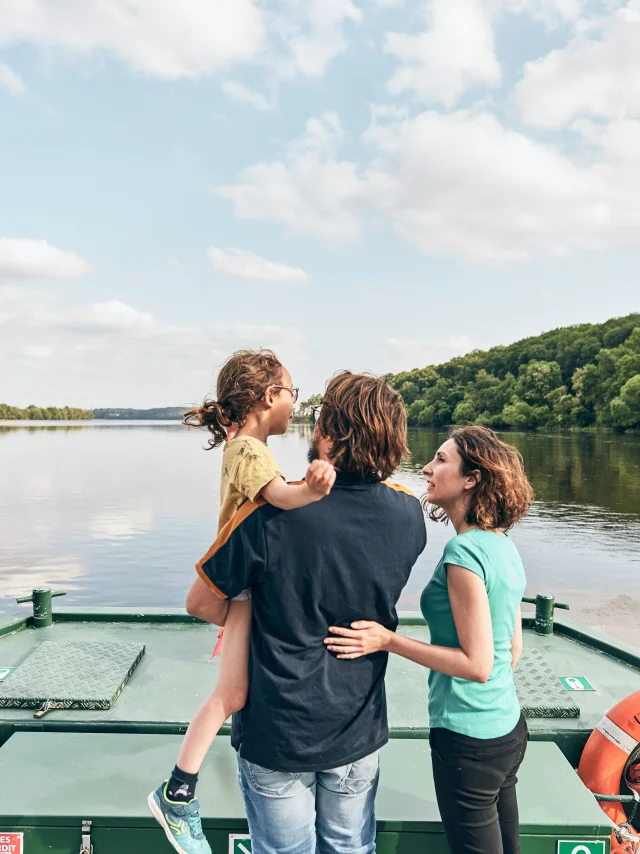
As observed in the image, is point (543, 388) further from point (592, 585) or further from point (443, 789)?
point (443, 789)

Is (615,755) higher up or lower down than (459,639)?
lower down

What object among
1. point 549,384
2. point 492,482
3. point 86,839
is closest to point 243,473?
point 492,482

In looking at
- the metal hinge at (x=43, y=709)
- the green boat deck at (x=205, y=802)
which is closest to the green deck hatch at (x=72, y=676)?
the metal hinge at (x=43, y=709)

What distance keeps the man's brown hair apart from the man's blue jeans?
0.86 m

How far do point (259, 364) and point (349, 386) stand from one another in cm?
52

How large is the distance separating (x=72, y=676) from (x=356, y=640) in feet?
8.31

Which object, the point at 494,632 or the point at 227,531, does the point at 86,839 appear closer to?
the point at 227,531

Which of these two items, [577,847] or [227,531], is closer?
[227,531]

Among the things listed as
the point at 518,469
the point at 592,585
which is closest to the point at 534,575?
the point at 592,585

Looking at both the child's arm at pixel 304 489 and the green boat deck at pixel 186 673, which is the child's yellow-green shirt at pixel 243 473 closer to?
the child's arm at pixel 304 489

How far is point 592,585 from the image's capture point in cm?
1897

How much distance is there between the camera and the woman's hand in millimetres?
1882

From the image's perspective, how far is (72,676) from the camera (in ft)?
12.5

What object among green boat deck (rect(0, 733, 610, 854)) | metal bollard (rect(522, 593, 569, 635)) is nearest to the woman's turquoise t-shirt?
green boat deck (rect(0, 733, 610, 854))
